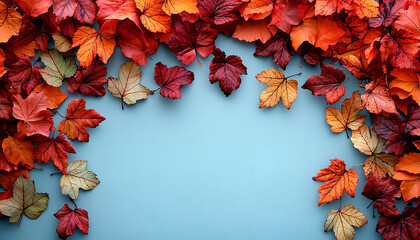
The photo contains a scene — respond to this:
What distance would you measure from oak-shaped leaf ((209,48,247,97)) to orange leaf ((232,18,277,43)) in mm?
69

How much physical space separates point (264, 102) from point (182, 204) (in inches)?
14.9

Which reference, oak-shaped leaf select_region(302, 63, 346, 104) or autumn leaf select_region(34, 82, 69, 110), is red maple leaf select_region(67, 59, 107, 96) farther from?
Answer: oak-shaped leaf select_region(302, 63, 346, 104)

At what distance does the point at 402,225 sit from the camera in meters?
1.07

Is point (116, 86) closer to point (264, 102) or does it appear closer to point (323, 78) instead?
point (264, 102)

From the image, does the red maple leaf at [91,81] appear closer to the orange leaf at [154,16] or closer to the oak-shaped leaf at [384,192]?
the orange leaf at [154,16]

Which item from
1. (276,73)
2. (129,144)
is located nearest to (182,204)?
(129,144)

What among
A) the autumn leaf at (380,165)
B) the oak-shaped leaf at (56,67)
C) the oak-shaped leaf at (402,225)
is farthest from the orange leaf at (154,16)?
the oak-shaped leaf at (402,225)

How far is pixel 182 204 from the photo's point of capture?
3.48 feet

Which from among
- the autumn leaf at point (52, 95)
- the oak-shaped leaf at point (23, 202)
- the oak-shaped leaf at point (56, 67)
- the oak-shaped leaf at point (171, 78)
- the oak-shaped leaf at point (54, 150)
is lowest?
the oak-shaped leaf at point (23, 202)

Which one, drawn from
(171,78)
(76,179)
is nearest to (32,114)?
(76,179)

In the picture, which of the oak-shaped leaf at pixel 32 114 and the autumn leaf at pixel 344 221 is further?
the autumn leaf at pixel 344 221

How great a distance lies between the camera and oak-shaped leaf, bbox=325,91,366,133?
1069 millimetres

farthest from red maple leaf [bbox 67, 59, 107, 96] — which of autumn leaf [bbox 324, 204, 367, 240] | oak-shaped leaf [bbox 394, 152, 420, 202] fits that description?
oak-shaped leaf [bbox 394, 152, 420, 202]

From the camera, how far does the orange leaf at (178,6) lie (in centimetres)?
96
